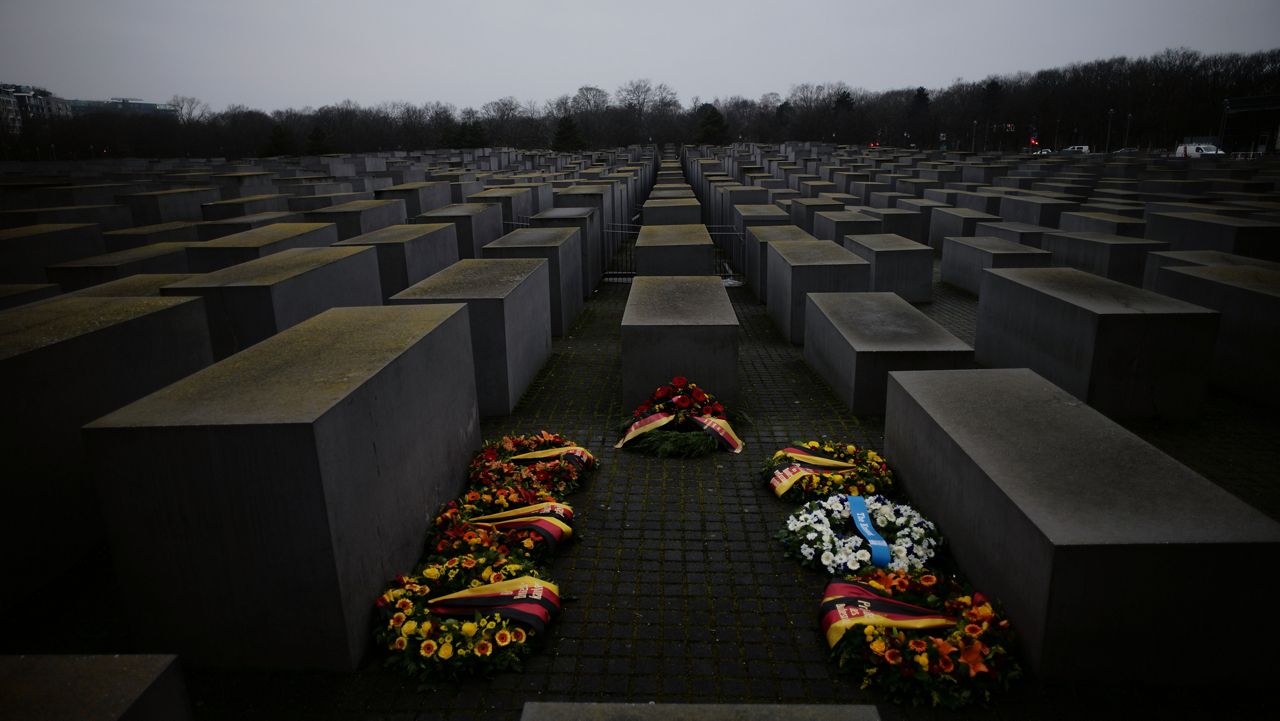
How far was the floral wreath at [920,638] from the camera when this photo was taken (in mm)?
4402

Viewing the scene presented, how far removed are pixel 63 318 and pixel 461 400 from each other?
12.3 feet

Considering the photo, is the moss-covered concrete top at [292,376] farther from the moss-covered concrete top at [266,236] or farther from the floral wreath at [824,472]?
the moss-covered concrete top at [266,236]

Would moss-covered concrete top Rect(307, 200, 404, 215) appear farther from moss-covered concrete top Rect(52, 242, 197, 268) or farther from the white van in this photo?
the white van

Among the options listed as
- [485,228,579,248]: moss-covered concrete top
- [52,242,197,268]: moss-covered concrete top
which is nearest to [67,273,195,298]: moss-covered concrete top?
[52,242,197,268]: moss-covered concrete top

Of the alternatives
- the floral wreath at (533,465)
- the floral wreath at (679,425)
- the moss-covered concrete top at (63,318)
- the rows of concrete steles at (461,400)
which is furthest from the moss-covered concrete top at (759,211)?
the moss-covered concrete top at (63,318)

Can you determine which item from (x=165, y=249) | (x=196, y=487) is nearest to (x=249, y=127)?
(x=165, y=249)

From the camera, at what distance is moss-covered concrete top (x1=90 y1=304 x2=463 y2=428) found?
14.7ft

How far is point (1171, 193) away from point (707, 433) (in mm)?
24137

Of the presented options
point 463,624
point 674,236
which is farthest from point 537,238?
point 463,624

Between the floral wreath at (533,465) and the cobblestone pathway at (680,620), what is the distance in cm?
24

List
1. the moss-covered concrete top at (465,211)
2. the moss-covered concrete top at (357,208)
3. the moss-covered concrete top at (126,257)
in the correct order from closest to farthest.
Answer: the moss-covered concrete top at (126,257)
the moss-covered concrete top at (357,208)
the moss-covered concrete top at (465,211)

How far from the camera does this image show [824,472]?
7164 mm

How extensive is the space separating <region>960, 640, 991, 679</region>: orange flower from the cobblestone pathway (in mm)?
220

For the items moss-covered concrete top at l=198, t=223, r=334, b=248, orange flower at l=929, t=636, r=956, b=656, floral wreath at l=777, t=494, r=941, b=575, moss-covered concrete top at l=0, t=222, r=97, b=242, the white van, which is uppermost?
the white van
